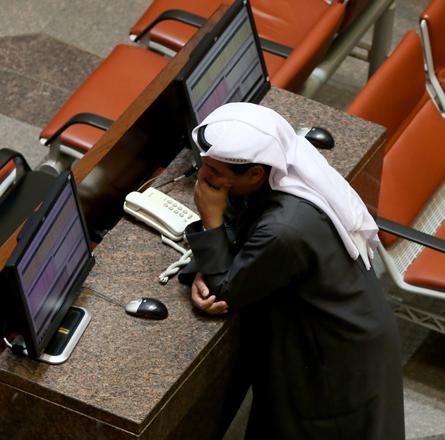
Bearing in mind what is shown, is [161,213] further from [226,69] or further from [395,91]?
[395,91]

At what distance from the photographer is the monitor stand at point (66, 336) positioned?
10.4 feet

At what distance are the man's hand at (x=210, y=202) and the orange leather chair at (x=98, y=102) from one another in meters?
1.27

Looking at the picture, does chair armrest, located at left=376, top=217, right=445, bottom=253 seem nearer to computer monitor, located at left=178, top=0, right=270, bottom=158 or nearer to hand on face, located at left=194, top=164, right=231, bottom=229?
computer monitor, located at left=178, top=0, right=270, bottom=158

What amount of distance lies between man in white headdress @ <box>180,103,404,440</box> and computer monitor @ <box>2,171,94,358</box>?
12.4 inches

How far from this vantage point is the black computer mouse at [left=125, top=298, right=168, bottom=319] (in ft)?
10.7

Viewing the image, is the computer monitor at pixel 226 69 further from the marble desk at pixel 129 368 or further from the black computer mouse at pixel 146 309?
the black computer mouse at pixel 146 309

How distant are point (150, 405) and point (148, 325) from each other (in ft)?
0.91

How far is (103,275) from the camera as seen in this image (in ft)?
11.1

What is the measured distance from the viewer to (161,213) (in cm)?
351

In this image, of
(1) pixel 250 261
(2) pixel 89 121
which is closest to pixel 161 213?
(1) pixel 250 261

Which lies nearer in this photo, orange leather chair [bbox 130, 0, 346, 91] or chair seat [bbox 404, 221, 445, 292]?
chair seat [bbox 404, 221, 445, 292]

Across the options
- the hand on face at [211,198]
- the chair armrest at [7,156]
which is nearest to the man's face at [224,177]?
the hand on face at [211,198]

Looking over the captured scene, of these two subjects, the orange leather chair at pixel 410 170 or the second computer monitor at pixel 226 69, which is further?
the orange leather chair at pixel 410 170

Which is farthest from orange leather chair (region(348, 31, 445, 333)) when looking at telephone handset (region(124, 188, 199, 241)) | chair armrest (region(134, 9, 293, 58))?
telephone handset (region(124, 188, 199, 241))
